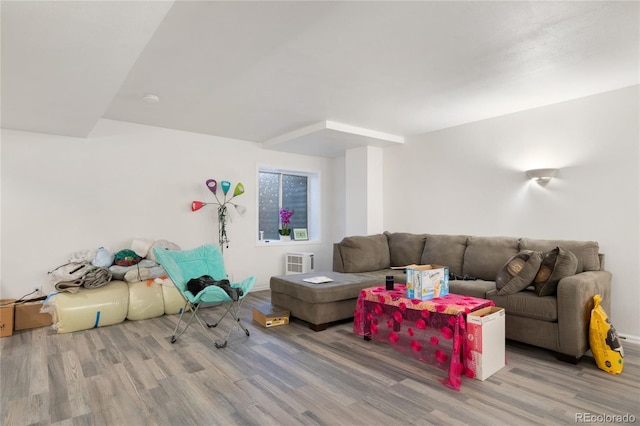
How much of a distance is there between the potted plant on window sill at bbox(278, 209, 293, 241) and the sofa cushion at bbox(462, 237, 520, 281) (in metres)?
3.18

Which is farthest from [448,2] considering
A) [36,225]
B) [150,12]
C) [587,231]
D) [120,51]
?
[36,225]

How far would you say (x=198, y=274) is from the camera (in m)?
3.82

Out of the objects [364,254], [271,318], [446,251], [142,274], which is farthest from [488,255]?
[142,274]

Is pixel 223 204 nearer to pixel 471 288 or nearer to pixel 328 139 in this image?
pixel 328 139

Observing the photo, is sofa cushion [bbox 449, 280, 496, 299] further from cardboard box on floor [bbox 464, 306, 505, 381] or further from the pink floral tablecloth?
cardboard box on floor [bbox 464, 306, 505, 381]

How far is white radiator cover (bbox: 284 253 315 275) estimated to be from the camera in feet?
19.6

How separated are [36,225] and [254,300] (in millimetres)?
2774

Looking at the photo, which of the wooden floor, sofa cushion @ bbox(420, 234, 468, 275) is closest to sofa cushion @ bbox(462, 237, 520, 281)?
sofa cushion @ bbox(420, 234, 468, 275)

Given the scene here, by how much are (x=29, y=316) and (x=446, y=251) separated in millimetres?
4755

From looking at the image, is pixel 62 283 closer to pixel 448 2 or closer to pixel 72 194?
pixel 72 194

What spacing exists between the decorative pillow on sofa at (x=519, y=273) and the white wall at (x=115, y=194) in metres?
3.86

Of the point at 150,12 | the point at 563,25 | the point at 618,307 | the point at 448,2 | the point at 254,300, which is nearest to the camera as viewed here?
the point at 150,12

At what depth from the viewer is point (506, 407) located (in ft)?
7.07

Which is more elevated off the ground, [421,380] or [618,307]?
[618,307]
